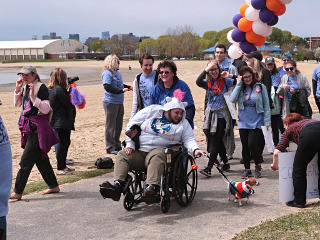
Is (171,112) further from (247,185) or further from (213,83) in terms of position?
(213,83)

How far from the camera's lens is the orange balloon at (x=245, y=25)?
10.7 m

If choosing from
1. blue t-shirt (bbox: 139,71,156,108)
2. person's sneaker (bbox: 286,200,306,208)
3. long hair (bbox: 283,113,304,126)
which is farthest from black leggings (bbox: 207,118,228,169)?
person's sneaker (bbox: 286,200,306,208)

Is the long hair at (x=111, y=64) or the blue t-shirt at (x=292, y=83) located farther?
the long hair at (x=111, y=64)

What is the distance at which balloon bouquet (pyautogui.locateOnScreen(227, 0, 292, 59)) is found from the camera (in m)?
10.2

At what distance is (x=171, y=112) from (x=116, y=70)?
3596 mm

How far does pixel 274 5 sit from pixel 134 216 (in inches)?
261

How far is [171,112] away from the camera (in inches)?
221

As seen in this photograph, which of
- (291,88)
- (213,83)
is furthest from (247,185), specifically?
(291,88)

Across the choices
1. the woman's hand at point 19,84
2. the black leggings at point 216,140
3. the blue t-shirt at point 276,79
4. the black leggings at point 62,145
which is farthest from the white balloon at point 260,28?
the woman's hand at point 19,84

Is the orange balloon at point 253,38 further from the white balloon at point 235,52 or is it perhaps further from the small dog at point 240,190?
the small dog at point 240,190

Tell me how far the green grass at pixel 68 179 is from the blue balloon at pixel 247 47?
472 centimetres

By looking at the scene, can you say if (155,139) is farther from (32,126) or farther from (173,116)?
(32,126)

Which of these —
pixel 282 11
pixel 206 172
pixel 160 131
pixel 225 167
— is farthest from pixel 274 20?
pixel 160 131

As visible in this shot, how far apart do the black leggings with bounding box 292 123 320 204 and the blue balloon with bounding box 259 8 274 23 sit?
18.3 feet
